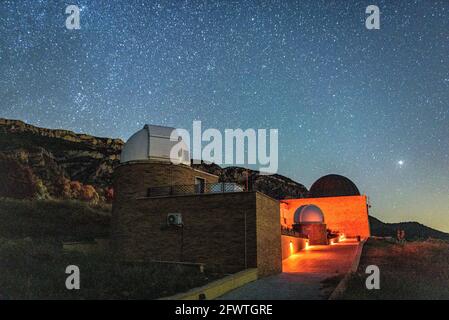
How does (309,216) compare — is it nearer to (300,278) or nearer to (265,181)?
(300,278)

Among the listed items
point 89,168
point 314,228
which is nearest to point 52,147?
point 89,168

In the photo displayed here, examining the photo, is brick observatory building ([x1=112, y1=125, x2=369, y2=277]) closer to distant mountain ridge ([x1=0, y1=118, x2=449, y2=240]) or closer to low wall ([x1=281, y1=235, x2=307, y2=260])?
low wall ([x1=281, y1=235, x2=307, y2=260])

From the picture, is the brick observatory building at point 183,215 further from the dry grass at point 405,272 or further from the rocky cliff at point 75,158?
the rocky cliff at point 75,158

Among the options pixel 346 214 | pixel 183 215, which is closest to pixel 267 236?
pixel 183 215

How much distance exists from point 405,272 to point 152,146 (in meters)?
13.2

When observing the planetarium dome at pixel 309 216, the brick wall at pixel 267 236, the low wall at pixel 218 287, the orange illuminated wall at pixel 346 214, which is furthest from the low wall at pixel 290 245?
the orange illuminated wall at pixel 346 214

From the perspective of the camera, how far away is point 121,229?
736 inches

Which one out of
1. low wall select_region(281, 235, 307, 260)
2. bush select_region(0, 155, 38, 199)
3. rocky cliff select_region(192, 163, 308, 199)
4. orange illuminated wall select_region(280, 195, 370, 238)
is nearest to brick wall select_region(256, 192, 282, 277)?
low wall select_region(281, 235, 307, 260)

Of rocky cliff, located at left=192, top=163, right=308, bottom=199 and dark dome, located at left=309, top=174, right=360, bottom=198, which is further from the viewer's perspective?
rocky cliff, located at left=192, top=163, right=308, bottom=199

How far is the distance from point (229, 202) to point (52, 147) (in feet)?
268

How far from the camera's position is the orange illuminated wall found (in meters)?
37.1

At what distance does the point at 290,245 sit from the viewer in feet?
75.4

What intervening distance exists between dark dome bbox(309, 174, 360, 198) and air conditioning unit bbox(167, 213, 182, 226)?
26012mm
